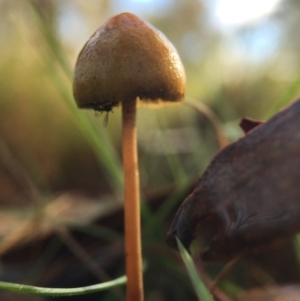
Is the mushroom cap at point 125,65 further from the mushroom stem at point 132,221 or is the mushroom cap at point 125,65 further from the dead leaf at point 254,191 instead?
the dead leaf at point 254,191

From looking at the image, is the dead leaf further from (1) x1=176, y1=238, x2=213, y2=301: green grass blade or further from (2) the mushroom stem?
(2) the mushroom stem

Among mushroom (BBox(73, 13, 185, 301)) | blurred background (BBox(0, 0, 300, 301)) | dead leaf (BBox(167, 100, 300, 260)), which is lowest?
blurred background (BBox(0, 0, 300, 301))

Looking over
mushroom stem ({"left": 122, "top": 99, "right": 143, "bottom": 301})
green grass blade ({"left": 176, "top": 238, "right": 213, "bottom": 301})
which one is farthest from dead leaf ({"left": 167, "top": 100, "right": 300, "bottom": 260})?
mushroom stem ({"left": 122, "top": 99, "right": 143, "bottom": 301})

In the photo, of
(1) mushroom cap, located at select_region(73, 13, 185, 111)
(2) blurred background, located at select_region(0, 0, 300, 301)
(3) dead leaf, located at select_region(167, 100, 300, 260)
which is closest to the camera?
(3) dead leaf, located at select_region(167, 100, 300, 260)

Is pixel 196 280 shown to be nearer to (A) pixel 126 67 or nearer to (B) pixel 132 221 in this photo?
(B) pixel 132 221

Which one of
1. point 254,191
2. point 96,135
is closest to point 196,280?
point 254,191

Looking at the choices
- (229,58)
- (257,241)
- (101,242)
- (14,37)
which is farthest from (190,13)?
(257,241)
